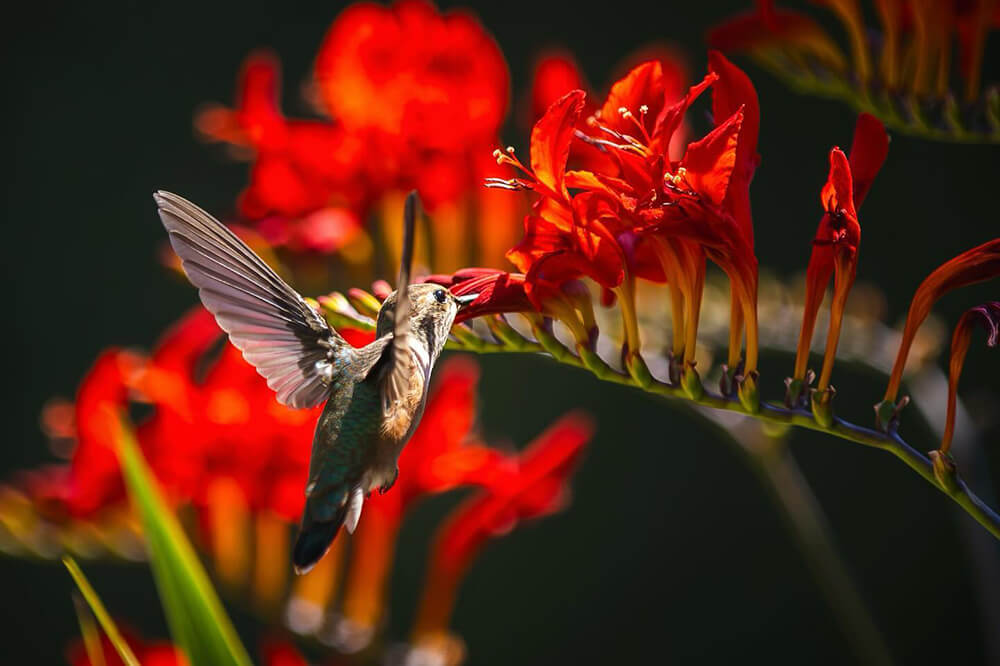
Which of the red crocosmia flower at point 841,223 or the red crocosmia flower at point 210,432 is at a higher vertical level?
the red crocosmia flower at point 841,223

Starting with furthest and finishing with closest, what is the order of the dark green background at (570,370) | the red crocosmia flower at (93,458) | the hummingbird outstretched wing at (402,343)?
the dark green background at (570,370) → the red crocosmia flower at (93,458) → the hummingbird outstretched wing at (402,343)

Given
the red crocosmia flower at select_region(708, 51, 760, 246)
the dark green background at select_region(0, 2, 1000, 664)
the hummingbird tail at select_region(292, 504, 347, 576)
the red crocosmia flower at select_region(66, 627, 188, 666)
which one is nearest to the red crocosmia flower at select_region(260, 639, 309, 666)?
the red crocosmia flower at select_region(66, 627, 188, 666)

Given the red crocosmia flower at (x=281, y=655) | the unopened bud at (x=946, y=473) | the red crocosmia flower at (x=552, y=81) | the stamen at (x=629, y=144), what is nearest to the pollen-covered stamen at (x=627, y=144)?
the stamen at (x=629, y=144)

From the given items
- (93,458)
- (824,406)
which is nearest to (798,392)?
(824,406)

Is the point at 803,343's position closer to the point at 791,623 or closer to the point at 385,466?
the point at 385,466

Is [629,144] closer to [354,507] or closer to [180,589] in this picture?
[354,507]

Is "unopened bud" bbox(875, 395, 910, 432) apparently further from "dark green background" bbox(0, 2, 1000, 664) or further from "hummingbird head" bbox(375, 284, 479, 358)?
"dark green background" bbox(0, 2, 1000, 664)

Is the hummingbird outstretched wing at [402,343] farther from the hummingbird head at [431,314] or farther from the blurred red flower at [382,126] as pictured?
the blurred red flower at [382,126]

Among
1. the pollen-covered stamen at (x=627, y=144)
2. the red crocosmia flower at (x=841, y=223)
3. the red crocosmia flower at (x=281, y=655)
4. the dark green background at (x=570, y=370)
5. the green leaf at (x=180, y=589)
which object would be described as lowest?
the dark green background at (x=570, y=370)
